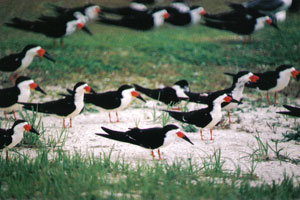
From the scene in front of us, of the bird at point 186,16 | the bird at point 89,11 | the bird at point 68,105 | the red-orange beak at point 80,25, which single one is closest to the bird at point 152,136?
the bird at point 68,105

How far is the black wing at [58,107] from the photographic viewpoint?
19.3 feet

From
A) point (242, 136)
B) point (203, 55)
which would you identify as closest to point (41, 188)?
point (242, 136)

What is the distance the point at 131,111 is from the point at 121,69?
9.92 ft

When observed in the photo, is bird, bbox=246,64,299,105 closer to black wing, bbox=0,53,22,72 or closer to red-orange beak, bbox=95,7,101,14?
black wing, bbox=0,53,22,72

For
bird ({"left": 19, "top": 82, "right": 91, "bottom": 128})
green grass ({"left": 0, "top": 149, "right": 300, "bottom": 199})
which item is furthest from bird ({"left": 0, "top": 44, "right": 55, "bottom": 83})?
green grass ({"left": 0, "top": 149, "right": 300, "bottom": 199})

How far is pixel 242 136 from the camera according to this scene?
18.3 ft

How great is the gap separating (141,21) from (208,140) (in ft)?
31.4

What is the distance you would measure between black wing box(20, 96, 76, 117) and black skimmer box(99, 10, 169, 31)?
814 cm

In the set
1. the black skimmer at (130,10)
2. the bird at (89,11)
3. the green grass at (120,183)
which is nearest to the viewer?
the green grass at (120,183)

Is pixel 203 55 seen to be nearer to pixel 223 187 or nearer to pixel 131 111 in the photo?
pixel 131 111

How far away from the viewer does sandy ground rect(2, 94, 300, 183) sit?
4484 mm

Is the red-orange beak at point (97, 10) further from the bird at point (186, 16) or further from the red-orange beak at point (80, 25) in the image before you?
the red-orange beak at point (80, 25)

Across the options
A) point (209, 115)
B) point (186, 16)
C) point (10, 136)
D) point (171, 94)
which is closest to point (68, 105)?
point (10, 136)

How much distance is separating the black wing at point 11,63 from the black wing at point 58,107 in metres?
2.63
